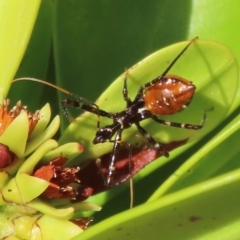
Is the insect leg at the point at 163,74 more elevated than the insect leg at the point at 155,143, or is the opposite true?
the insect leg at the point at 163,74

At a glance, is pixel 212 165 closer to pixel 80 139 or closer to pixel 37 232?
pixel 80 139

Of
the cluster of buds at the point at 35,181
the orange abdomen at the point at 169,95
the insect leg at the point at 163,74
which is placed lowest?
the cluster of buds at the point at 35,181

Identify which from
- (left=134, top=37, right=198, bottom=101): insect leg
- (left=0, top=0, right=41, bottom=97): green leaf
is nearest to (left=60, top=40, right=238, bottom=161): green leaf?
(left=134, top=37, right=198, bottom=101): insect leg

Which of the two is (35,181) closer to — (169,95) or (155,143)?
(155,143)

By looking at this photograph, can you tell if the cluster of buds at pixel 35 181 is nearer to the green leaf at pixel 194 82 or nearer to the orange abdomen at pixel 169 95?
the green leaf at pixel 194 82

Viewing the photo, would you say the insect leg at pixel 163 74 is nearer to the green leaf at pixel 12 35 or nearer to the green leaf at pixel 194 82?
the green leaf at pixel 194 82

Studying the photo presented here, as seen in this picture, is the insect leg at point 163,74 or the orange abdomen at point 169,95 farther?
the orange abdomen at point 169,95

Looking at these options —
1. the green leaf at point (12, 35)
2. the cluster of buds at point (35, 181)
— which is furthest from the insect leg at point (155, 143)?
the green leaf at point (12, 35)

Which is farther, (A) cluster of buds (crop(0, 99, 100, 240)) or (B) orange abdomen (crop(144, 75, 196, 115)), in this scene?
(B) orange abdomen (crop(144, 75, 196, 115))

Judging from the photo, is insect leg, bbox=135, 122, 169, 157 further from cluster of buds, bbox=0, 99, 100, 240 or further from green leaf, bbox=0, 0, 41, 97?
green leaf, bbox=0, 0, 41, 97

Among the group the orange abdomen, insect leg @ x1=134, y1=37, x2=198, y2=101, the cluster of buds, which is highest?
insect leg @ x1=134, y1=37, x2=198, y2=101
